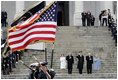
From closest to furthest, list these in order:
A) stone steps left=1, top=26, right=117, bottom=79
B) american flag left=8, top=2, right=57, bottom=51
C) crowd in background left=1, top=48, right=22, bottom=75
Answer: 1. american flag left=8, top=2, right=57, bottom=51
2. crowd in background left=1, top=48, right=22, bottom=75
3. stone steps left=1, top=26, right=117, bottom=79

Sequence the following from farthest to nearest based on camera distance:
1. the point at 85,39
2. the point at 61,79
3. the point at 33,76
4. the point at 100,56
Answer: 1. the point at 85,39
2. the point at 100,56
3. the point at 61,79
4. the point at 33,76

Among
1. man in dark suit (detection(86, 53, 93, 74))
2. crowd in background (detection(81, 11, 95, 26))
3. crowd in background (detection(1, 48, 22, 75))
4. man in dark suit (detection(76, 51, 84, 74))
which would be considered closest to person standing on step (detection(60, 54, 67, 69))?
man in dark suit (detection(76, 51, 84, 74))

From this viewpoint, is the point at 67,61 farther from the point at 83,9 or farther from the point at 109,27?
the point at 83,9

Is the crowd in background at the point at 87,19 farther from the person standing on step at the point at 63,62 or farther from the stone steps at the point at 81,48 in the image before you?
the person standing on step at the point at 63,62

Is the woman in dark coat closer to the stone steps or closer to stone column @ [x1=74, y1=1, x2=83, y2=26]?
the stone steps

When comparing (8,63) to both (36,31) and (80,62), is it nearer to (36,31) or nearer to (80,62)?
(80,62)

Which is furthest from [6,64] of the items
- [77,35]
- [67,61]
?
[77,35]

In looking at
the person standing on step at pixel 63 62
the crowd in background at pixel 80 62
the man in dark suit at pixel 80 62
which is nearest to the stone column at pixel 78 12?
the crowd in background at pixel 80 62

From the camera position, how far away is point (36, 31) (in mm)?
19641

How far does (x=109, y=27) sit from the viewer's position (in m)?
38.6

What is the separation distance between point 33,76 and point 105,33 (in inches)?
717

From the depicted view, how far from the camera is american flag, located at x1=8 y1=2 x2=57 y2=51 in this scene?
764 inches

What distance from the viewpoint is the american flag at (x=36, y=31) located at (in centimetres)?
1941

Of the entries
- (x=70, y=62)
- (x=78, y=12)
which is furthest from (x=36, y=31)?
(x=78, y=12)
